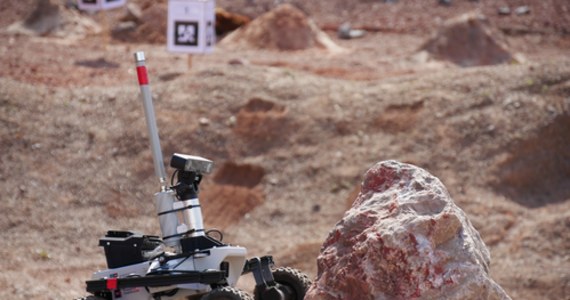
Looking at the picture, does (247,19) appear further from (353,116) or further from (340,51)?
(353,116)

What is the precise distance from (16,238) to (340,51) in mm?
10666

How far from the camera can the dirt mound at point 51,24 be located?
72.7 feet

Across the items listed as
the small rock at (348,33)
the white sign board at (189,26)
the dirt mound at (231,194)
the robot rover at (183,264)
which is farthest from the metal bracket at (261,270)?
the small rock at (348,33)

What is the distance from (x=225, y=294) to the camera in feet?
22.2

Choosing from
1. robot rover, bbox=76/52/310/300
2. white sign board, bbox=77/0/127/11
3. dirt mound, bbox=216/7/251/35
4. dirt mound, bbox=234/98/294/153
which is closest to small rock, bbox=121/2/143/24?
dirt mound, bbox=216/7/251/35

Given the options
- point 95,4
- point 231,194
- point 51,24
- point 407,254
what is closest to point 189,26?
point 95,4

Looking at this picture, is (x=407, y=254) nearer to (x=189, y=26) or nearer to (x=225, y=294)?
(x=225, y=294)

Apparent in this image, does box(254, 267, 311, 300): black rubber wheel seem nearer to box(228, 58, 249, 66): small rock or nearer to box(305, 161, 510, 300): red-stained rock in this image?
box(305, 161, 510, 300): red-stained rock

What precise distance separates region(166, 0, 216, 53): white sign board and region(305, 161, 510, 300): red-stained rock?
10196mm

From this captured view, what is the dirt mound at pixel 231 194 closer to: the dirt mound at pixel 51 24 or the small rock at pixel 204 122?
the small rock at pixel 204 122

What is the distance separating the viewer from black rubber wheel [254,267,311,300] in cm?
747

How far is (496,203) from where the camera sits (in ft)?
43.6

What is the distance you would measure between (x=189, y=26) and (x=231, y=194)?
4295mm

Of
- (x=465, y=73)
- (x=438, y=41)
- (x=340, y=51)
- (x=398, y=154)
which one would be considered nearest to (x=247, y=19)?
(x=340, y=51)
